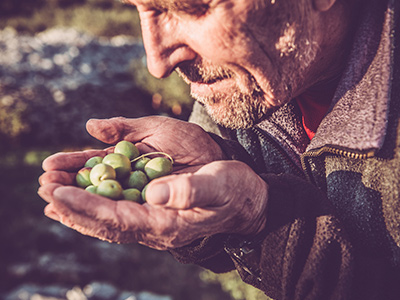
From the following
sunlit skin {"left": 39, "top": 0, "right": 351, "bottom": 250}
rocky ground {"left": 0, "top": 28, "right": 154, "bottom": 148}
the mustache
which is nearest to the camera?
sunlit skin {"left": 39, "top": 0, "right": 351, "bottom": 250}

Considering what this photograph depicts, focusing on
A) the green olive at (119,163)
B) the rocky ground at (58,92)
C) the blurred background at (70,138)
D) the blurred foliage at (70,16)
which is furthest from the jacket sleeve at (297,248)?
the blurred foliage at (70,16)

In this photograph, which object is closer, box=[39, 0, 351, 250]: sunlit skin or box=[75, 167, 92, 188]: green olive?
box=[39, 0, 351, 250]: sunlit skin

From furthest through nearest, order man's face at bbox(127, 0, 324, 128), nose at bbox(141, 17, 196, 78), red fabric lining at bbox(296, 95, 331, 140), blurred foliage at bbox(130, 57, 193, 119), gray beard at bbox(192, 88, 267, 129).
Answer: blurred foliage at bbox(130, 57, 193, 119), red fabric lining at bbox(296, 95, 331, 140), gray beard at bbox(192, 88, 267, 129), nose at bbox(141, 17, 196, 78), man's face at bbox(127, 0, 324, 128)

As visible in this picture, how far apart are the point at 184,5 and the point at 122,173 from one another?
0.89m

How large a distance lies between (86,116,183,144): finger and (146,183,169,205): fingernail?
32.5 inches

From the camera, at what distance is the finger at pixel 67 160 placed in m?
1.96

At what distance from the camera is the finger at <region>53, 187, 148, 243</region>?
154 cm

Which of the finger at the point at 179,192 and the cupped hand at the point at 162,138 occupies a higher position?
the finger at the point at 179,192

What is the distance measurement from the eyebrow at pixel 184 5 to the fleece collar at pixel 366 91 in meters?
0.77

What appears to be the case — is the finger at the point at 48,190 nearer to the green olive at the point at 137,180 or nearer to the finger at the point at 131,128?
the green olive at the point at 137,180

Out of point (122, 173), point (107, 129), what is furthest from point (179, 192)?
point (107, 129)

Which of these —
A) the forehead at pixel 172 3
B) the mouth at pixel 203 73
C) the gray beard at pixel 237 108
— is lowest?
the gray beard at pixel 237 108

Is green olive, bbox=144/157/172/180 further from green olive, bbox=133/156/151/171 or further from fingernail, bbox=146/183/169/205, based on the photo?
fingernail, bbox=146/183/169/205

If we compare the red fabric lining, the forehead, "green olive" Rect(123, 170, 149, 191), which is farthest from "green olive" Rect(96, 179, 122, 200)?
the red fabric lining
